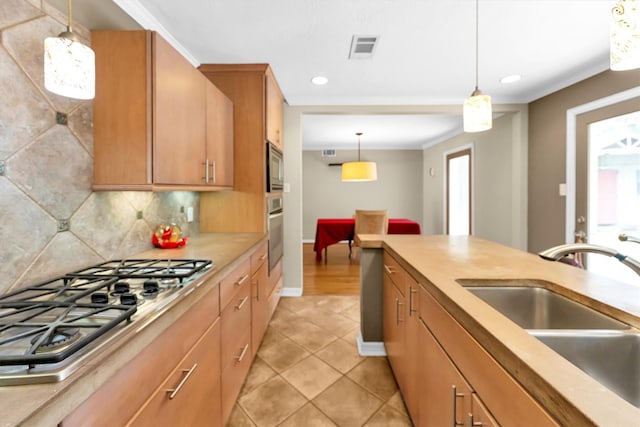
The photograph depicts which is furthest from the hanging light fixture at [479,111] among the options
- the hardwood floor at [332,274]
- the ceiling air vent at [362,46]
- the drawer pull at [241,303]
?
the hardwood floor at [332,274]

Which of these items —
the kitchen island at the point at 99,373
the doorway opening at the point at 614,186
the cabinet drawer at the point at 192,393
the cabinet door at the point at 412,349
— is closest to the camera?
the kitchen island at the point at 99,373

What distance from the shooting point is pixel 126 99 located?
1.44m

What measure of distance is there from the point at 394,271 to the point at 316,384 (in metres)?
0.87

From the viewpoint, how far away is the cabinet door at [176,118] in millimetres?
1493

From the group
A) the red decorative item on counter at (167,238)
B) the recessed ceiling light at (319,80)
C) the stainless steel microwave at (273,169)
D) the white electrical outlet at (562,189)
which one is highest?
the recessed ceiling light at (319,80)

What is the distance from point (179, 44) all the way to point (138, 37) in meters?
1.03

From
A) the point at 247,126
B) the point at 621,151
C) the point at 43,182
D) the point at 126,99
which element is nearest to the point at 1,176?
the point at 43,182

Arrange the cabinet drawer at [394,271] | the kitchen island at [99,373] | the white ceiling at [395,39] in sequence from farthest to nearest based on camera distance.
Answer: the white ceiling at [395,39]
the cabinet drawer at [394,271]
the kitchen island at [99,373]

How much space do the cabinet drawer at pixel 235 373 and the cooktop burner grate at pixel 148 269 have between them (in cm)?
50

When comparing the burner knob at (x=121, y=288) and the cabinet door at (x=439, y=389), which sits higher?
the burner knob at (x=121, y=288)

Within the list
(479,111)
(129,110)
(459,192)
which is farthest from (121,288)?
(459,192)

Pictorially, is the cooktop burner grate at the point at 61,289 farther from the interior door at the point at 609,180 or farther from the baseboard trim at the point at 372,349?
the interior door at the point at 609,180

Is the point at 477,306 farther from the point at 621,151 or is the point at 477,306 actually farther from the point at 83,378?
the point at 621,151

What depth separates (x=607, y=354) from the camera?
812mm
